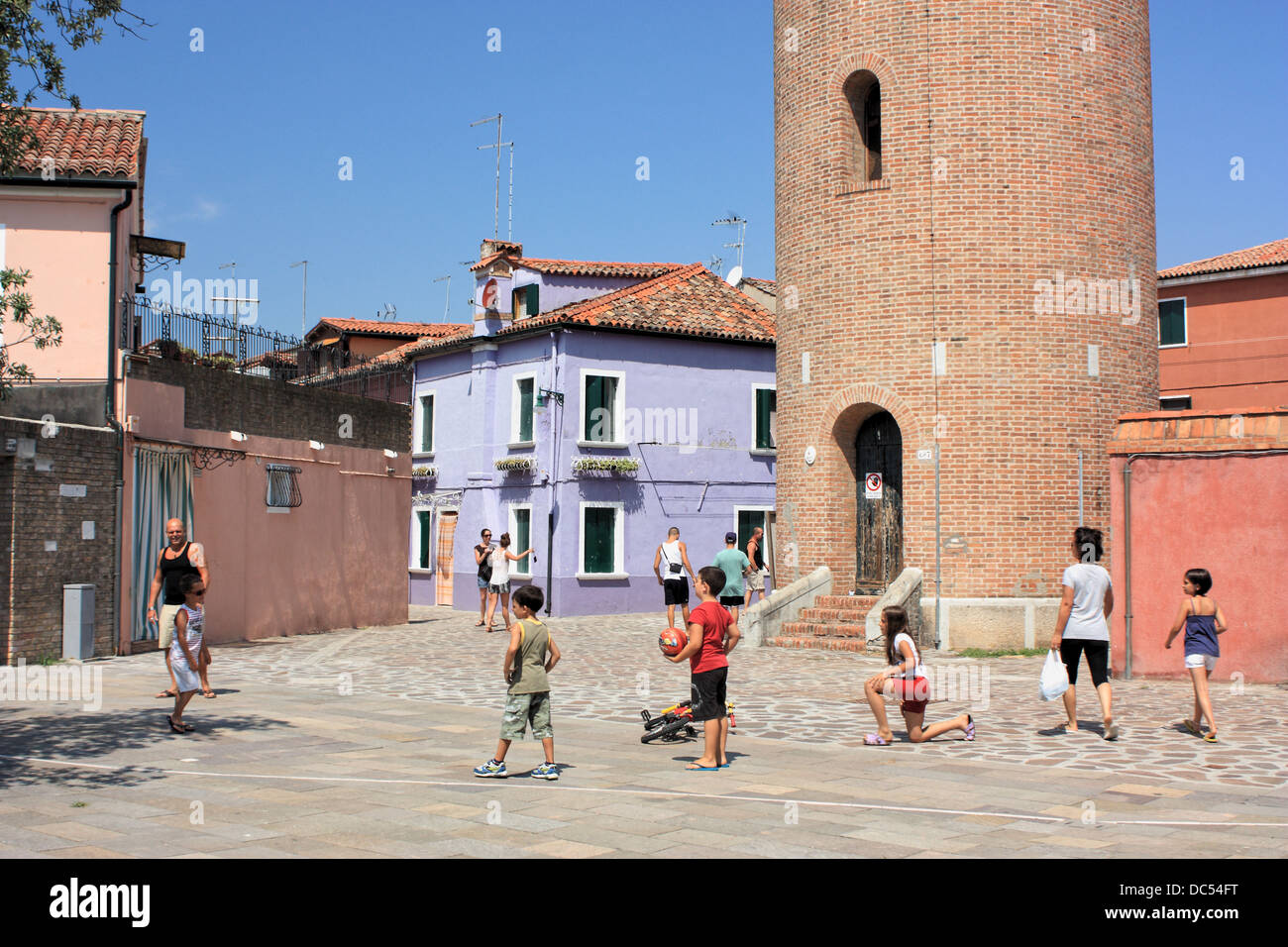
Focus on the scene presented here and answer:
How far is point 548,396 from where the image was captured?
3075 cm

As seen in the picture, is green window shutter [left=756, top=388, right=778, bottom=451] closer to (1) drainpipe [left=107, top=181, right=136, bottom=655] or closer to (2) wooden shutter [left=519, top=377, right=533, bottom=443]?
(2) wooden shutter [left=519, top=377, right=533, bottom=443]

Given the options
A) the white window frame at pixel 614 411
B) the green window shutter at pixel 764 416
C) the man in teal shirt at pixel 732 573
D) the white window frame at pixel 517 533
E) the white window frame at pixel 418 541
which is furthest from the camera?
the white window frame at pixel 418 541

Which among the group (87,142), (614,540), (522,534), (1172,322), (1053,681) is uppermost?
(87,142)

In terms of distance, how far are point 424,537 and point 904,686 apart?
88.2 feet

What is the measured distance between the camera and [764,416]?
1319 inches

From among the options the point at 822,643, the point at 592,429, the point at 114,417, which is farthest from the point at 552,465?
the point at 114,417

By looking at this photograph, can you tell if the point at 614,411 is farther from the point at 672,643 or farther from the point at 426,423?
the point at 672,643

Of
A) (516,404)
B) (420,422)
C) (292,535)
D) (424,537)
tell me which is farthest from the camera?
(420,422)

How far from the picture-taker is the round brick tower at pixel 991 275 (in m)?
18.9

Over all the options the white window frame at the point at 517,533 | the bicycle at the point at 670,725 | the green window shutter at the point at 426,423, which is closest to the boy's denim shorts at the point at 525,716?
the bicycle at the point at 670,725

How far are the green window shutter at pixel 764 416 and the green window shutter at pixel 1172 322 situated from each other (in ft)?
34.0

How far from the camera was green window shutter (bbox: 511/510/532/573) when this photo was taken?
31.3 m

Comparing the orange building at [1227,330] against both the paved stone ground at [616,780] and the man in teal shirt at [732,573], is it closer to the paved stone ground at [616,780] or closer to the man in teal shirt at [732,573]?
the man in teal shirt at [732,573]

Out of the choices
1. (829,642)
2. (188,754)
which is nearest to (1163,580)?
(829,642)
